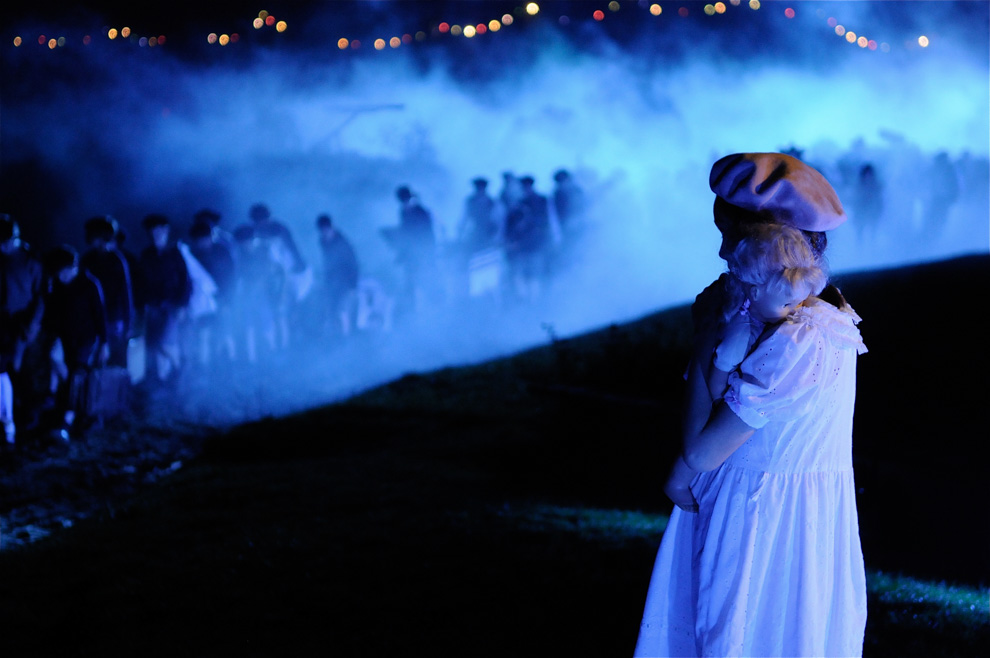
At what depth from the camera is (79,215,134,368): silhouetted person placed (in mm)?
8039

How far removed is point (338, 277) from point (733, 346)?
391 inches

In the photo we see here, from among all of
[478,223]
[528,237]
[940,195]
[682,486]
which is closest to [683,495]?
[682,486]

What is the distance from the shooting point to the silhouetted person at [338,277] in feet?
36.9

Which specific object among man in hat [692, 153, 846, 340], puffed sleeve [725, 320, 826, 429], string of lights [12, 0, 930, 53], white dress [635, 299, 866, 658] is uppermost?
string of lights [12, 0, 930, 53]

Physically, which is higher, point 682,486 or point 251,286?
point 251,286

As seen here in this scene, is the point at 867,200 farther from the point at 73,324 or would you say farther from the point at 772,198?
the point at 772,198

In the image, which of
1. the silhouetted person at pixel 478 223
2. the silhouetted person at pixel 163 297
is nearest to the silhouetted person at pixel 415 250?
the silhouetted person at pixel 478 223

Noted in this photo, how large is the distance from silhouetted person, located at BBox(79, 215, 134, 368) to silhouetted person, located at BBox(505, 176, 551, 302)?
6056 mm

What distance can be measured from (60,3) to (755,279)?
15047mm

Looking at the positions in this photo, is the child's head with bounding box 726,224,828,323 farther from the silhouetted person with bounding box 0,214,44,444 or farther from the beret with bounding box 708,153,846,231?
the silhouetted person with bounding box 0,214,44,444

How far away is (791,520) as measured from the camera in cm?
199

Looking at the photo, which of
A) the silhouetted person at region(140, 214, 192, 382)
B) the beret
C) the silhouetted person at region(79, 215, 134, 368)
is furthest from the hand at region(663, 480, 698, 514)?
the silhouetted person at region(140, 214, 192, 382)

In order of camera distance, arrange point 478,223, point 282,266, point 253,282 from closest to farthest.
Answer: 1. point 253,282
2. point 282,266
3. point 478,223

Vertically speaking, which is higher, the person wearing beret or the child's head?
the child's head
